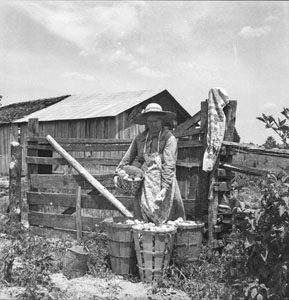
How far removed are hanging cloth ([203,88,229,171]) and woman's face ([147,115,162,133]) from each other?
730mm

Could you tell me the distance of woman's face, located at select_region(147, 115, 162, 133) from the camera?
516 cm

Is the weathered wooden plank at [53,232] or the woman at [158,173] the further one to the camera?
the weathered wooden plank at [53,232]

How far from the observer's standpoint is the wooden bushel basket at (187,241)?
189 inches

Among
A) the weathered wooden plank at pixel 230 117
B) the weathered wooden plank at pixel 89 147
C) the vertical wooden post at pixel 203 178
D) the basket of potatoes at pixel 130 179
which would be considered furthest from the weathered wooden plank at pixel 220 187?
the weathered wooden plank at pixel 89 147

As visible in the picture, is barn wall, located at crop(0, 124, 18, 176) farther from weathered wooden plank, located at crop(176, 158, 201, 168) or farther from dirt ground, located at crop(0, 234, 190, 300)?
dirt ground, located at crop(0, 234, 190, 300)

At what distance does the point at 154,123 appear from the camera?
517cm

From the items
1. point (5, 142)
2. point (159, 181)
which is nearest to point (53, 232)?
point (159, 181)

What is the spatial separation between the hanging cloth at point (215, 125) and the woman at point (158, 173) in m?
0.52

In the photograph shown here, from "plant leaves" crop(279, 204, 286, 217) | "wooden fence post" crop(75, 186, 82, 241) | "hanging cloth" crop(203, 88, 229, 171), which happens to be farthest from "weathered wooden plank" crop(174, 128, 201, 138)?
"plant leaves" crop(279, 204, 286, 217)

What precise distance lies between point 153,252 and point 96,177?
225cm

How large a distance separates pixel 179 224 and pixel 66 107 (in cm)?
1542

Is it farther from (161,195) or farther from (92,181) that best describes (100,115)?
(161,195)

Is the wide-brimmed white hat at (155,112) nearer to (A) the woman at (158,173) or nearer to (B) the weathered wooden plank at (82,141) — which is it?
(A) the woman at (158,173)

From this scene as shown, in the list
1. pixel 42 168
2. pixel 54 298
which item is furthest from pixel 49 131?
pixel 54 298
